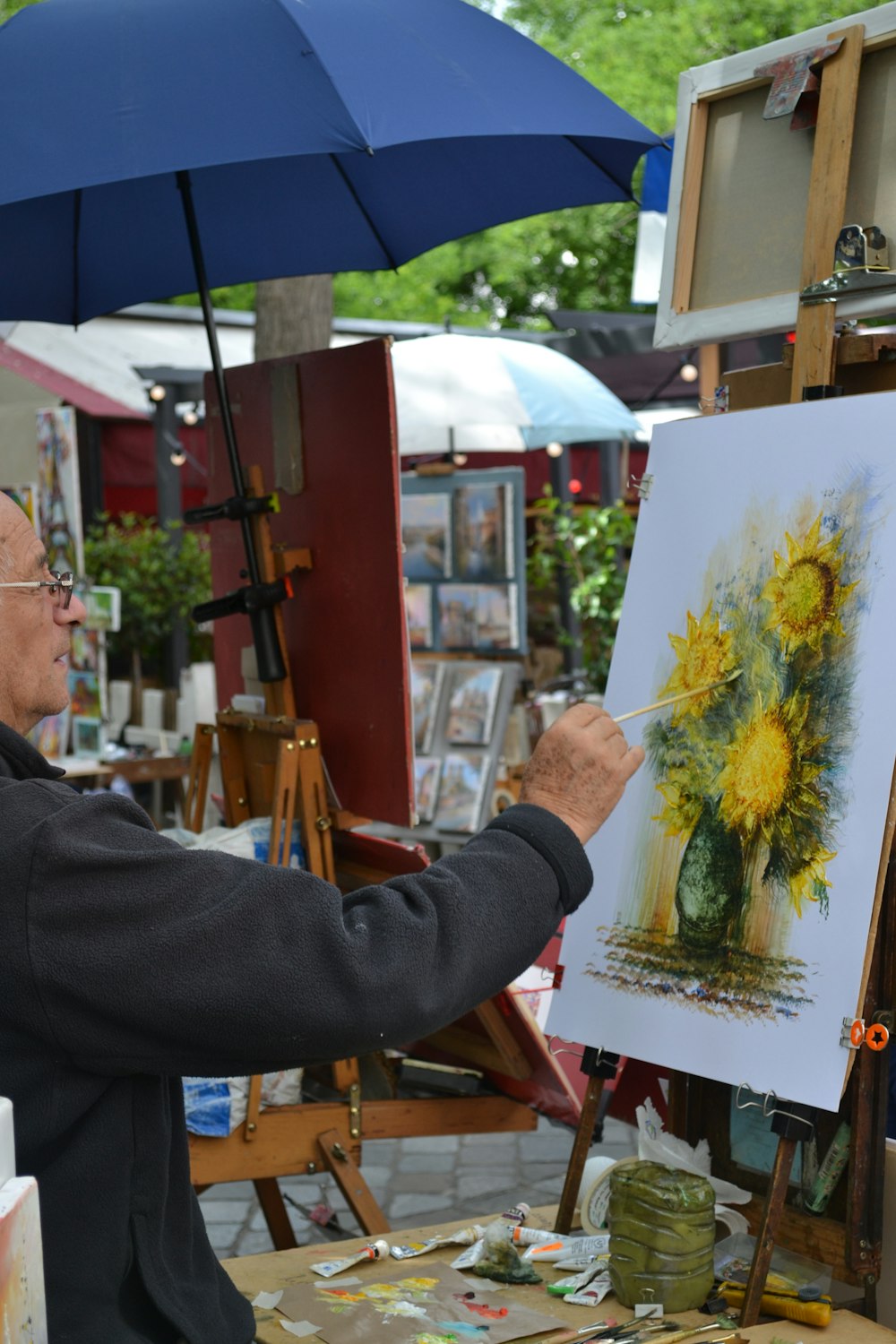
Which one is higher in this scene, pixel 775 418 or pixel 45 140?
pixel 45 140

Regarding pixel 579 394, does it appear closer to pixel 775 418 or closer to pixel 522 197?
pixel 522 197

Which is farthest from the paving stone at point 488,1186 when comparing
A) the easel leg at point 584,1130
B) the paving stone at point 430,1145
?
the easel leg at point 584,1130

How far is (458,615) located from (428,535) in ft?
1.36

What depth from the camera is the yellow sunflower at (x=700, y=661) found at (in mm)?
2008

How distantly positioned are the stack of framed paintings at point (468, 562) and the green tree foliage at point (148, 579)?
1976 mm

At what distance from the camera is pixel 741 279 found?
2.12m

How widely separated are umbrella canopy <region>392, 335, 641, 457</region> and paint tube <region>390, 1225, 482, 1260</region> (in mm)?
4111

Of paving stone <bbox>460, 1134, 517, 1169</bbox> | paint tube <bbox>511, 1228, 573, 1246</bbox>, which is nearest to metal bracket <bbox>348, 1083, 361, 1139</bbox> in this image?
paint tube <bbox>511, 1228, 573, 1246</bbox>

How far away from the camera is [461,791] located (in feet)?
17.7

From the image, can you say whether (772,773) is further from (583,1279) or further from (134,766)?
(134,766)

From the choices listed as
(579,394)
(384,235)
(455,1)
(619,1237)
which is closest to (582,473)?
(579,394)

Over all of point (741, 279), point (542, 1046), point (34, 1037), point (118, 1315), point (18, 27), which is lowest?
point (542, 1046)

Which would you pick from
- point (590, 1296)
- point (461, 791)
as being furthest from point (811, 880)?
point (461, 791)

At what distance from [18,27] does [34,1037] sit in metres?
1.71
